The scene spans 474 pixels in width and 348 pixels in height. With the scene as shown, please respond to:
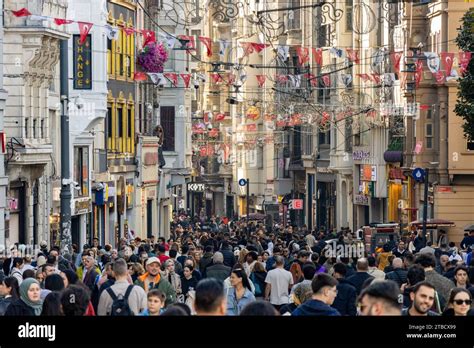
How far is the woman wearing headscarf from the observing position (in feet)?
48.3

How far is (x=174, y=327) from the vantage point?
28.6 ft

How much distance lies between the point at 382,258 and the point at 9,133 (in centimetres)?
1726

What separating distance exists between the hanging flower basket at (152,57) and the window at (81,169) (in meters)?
8.20

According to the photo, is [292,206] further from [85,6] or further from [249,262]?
[249,262]

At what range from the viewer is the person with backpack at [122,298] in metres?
15.8

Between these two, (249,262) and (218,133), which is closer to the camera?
(249,262)

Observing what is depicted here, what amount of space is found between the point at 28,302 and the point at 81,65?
38460 mm

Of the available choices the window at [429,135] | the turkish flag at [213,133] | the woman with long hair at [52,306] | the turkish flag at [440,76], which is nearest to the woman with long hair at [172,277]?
the woman with long hair at [52,306]

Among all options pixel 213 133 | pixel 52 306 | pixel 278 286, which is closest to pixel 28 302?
pixel 52 306

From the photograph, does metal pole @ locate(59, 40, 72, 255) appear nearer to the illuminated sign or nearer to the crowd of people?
the crowd of people

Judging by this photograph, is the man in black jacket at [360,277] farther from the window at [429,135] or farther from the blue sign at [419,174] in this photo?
the window at [429,135]

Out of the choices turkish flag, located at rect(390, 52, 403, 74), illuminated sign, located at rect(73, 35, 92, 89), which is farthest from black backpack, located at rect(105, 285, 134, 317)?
illuminated sign, located at rect(73, 35, 92, 89)

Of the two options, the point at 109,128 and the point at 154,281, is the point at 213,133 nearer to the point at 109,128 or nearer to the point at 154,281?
the point at 109,128

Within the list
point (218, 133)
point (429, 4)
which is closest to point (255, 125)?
point (218, 133)
